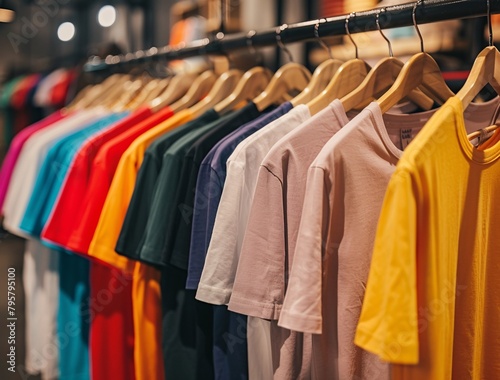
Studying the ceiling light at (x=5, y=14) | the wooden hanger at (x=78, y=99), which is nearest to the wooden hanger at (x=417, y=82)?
the wooden hanger at (x=78, y=99)

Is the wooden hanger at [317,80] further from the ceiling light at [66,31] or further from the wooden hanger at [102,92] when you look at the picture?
the ceiling light at [66,31]

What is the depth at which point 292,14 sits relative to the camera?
8.76 ft

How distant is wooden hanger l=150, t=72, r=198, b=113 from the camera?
57.1 inches

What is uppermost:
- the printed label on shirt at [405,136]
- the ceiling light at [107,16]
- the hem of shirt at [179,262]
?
the ceiling light at [107,16]

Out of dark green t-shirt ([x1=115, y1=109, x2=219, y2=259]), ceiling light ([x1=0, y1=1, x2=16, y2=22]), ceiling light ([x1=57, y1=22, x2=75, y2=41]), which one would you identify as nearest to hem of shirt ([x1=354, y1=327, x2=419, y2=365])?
dark green t-shirt ([x1=115, y1=109, x2=219, y2=259])

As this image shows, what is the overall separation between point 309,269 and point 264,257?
111mm

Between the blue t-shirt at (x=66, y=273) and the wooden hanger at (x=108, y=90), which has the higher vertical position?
the wooden hanger at (x=108, y=90)

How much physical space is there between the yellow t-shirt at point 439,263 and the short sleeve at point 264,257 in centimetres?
21

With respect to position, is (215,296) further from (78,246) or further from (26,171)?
(26,171)

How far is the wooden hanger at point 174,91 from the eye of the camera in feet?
4.76

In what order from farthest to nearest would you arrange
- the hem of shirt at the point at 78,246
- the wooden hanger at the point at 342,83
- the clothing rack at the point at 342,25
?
the hem of shirt at the point at 78,246
the wooden hanger at the point at 342,83
the clothing rack at the point at 342,25

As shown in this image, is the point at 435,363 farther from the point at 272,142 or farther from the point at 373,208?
the point at 272,142

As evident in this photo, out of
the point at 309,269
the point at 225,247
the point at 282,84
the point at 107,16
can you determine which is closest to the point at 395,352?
the point at 309,269

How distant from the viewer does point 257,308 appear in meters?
0.85
